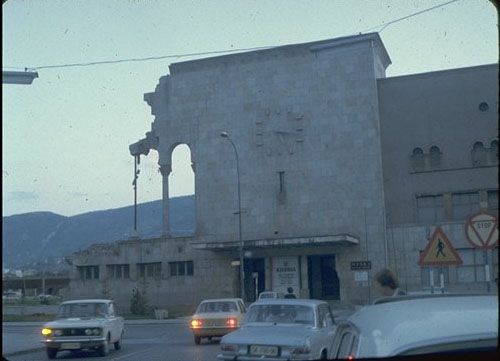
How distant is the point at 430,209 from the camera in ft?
160

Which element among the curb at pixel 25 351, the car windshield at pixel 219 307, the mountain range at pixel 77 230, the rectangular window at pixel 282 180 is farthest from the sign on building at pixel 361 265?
the curb at pixel 25 351

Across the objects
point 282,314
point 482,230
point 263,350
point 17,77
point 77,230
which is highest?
point 77,230

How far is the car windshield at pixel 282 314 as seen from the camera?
13578 mm

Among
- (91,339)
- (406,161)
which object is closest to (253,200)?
(406,161)

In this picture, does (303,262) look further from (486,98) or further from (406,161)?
(486,98)

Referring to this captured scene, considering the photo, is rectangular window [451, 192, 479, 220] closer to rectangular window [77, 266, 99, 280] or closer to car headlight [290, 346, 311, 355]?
rectangular window [77, 266, 99, 280]

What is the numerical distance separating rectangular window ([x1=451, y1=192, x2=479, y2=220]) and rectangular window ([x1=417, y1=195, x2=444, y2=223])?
0.84m

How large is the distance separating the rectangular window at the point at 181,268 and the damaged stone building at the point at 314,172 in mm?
81

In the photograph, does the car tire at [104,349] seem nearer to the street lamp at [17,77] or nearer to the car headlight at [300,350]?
the street lamp at [17,77]

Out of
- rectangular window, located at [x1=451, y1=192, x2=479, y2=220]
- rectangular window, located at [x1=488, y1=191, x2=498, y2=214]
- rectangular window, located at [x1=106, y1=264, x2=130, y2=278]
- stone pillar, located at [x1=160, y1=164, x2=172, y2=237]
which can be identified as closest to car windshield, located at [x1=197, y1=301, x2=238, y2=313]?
rectangular window, located at [x1=488, y1=191, x2=498, y2=214]

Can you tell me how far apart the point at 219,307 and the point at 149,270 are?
32789 millimetres

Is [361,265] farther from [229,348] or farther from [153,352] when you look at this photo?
[229,348]

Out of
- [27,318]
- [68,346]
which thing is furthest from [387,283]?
[27,318]

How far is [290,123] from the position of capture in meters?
53.1
